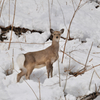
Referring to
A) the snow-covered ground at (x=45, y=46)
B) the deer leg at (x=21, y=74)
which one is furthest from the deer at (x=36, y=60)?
the snow-covered ground at (x=45, y=46)

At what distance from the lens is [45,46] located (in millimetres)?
3875

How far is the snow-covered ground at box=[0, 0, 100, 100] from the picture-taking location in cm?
231

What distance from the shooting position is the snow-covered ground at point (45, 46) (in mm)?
2311

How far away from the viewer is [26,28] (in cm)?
430

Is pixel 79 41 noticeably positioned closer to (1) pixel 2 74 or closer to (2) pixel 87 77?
(2) pixel 87 77

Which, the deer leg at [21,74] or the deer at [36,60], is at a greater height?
the deer at [36,60]

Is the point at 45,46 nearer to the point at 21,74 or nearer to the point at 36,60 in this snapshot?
the point at 36,60

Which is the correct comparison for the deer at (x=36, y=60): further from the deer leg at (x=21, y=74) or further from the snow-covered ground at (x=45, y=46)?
the snow-covered ground at (x=45, y=46)

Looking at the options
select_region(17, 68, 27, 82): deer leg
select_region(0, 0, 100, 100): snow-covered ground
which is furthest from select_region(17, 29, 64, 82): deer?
select_region(0, 0, 100, 100): snow-covered ground

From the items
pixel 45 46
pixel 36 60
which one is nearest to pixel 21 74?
pixel 36 60

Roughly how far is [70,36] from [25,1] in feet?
6.79

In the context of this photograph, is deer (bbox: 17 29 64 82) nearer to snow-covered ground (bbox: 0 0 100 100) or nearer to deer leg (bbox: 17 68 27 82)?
deer leg (bbox: 17 68 27 82)

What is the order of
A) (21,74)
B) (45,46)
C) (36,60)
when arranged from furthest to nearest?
(45,46)
(36,60)
(21,74)

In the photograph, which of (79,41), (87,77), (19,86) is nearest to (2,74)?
(19,86)
